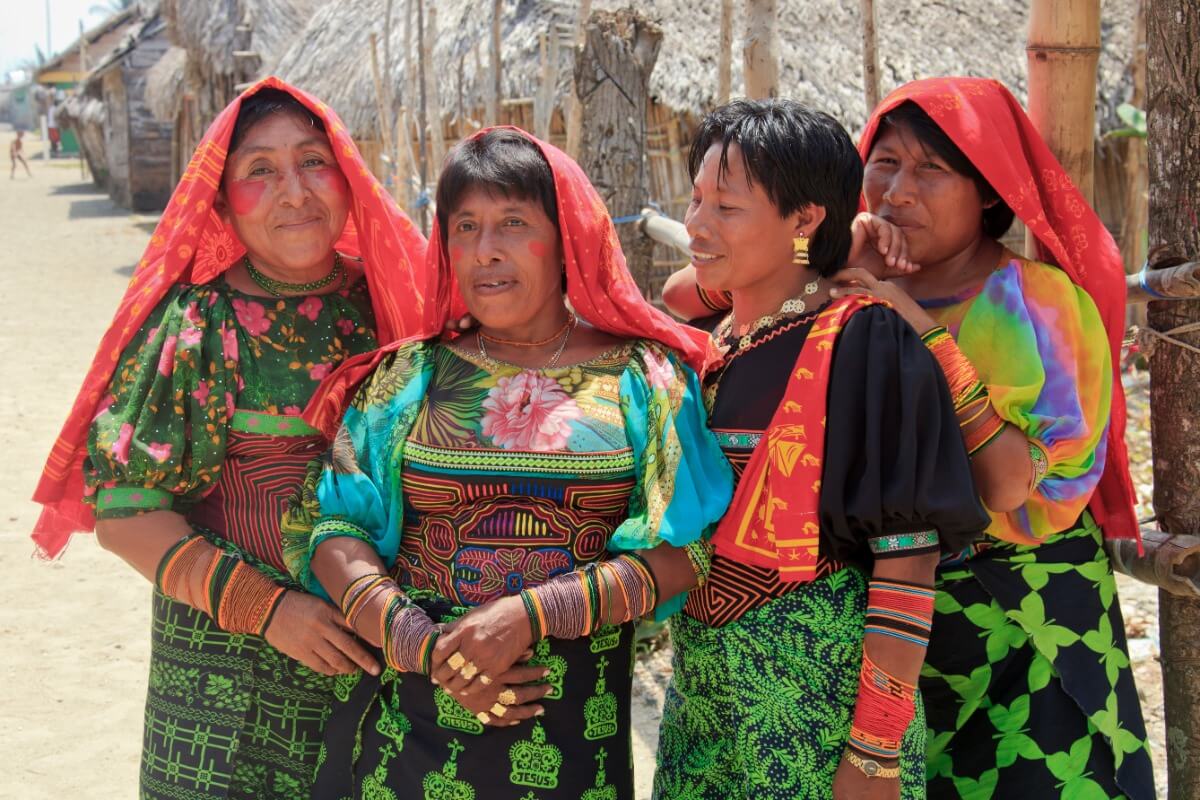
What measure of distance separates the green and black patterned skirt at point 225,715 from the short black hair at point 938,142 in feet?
4.85

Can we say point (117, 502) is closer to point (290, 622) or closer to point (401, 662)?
point (290, 622)

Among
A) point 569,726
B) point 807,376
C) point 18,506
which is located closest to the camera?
point 807,376

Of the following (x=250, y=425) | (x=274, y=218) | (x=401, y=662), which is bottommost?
(x=401, y=662)

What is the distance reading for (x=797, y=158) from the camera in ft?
6.17

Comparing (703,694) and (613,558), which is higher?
(613,558)

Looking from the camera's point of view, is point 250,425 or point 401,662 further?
point 250,425

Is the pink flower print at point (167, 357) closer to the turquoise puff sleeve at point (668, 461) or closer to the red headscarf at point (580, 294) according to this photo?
the red headscarf at point (580, 294)

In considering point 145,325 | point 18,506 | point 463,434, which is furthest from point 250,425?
point 18,506

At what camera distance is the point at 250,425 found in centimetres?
225

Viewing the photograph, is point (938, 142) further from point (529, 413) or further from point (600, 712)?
point (600, 712)

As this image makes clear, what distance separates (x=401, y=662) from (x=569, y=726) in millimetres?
316

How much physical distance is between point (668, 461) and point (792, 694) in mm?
442

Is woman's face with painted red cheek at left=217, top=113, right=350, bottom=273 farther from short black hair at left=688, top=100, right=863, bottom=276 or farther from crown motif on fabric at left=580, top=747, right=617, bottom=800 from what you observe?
crown motif on fabric at left=580, top=747, right=617, bottom=800

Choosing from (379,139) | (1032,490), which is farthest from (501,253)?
(379,139)
